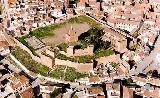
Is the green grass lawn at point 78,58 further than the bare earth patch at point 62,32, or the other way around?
the bare earth patch at point 62,32

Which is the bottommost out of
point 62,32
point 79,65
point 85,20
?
point 79,65

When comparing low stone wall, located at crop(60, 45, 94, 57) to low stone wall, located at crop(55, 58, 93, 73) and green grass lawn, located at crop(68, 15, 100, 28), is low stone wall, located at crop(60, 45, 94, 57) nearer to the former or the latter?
low stone wall, located at crop(55, 58, 93, 73)

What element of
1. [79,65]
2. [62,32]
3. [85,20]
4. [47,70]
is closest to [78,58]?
[79,65]

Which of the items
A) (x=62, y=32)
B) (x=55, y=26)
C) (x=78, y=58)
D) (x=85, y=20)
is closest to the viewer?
(x=78, y=58)

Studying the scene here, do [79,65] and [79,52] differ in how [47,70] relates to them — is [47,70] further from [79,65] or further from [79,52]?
[79,52]

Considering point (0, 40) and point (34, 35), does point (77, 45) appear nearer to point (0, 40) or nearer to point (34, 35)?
point (34, 35)

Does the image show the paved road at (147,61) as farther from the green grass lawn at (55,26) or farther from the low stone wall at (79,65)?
the green grass lawn at (55,26)

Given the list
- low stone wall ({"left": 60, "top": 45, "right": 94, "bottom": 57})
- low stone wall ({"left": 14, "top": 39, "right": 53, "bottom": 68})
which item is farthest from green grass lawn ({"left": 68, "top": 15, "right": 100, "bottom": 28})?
low stone wall ({"left": 14, "top": 39, "right": 53, "bottom": 68})

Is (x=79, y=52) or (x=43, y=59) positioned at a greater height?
A: (x=79, y=52)

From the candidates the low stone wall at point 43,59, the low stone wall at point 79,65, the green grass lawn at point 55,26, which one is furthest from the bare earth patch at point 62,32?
the low stone wall at point 79,65
